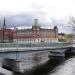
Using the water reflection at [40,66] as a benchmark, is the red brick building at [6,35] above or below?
above

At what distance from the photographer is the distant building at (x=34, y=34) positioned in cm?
14625

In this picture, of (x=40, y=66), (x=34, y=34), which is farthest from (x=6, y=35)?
(x=40, y=66)

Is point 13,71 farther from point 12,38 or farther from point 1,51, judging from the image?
point 12,38

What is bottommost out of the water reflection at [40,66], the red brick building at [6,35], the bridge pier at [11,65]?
the water reflection at [40,66]

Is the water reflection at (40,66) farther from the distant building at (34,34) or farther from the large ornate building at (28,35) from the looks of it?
the distant building at (34,34)

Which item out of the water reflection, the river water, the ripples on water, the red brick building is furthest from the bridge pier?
the red brick building

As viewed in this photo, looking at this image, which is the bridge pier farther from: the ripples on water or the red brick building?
the red brick building

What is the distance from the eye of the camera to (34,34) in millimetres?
147500

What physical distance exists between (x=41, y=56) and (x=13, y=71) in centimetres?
3399

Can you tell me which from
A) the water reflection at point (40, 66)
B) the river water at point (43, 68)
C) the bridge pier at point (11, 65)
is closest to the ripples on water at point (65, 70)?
the river water at point (43, 68)

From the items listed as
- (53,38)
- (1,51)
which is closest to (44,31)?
(53,38)

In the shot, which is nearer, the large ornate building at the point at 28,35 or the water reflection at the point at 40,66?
the water reflection at the point at 40,66

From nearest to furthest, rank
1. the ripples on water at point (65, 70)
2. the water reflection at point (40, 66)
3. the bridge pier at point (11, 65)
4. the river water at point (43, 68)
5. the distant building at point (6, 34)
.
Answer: the ripples on water at point (65, 70), the river water at point (43, 68), the water reflection at point (40, 66), the bridge pier at point (11, 65), the distant building at point (6, 34)

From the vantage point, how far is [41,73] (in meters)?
52.5
